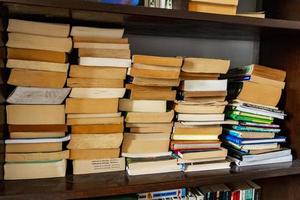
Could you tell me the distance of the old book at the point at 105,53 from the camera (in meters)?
0.75

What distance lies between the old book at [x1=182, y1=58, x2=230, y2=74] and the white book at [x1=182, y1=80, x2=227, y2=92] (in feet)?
0.10

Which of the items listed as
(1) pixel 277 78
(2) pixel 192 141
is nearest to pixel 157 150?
(2) pixel 192 141

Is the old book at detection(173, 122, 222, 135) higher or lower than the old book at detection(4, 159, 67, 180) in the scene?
higher

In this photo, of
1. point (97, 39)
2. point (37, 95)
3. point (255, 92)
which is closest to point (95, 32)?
point (97, 39)

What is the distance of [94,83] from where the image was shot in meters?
0.76

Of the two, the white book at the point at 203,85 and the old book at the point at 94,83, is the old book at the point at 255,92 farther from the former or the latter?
the old book at the point at 94,83

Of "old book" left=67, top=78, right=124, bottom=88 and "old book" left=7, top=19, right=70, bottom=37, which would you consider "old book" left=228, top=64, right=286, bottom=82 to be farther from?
"old book" left=7, top=19, right=70, bottom=37

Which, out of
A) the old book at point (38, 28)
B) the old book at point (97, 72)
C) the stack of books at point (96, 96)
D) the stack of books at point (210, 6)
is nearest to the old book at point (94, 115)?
the stack of books at point (96, 96)

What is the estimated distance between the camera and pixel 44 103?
73 cm

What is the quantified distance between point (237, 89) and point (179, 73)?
8.9 inches

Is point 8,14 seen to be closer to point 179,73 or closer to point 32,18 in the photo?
Answer: point 32,18

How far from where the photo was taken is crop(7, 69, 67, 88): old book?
69 centimetres

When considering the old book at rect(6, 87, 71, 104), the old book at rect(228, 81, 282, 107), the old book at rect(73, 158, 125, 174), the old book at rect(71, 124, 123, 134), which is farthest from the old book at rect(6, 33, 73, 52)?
the old book at rect(228, 81, 282, 107)

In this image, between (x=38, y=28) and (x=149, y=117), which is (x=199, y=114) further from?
(x=38, y=28)
